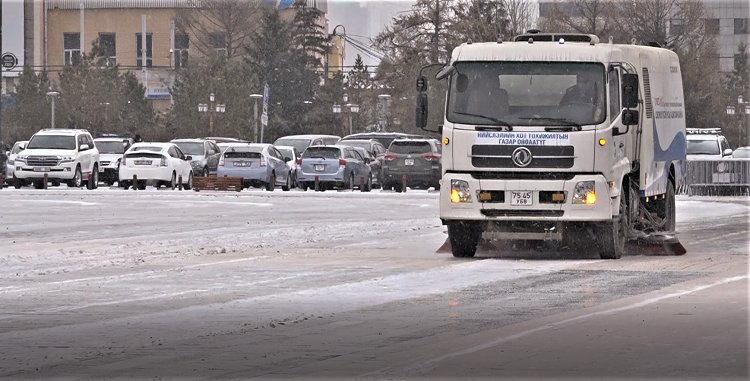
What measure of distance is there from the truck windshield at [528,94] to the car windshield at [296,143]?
125 feet

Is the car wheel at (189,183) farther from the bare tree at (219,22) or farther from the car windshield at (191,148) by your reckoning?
the bare tree at (219,22)

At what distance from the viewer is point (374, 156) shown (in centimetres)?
5356

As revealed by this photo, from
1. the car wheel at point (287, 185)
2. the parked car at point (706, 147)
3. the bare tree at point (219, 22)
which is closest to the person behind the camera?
the parked car at point (706, 147)

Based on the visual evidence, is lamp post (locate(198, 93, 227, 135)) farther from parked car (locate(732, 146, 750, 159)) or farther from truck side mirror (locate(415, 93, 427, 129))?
truck side mirror (locate(415, 93, 427, 129))

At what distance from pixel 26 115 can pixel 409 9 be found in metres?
21.3

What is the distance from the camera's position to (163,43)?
98.5m

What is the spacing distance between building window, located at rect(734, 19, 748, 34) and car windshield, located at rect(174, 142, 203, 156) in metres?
44.7

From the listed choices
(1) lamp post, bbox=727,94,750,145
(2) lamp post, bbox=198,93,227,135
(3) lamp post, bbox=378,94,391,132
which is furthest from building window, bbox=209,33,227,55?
(1) lamp post, bbox=727,94,750,145

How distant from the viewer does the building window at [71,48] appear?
280ft

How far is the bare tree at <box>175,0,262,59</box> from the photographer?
83000mm

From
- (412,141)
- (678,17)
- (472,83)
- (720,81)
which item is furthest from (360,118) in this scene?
(472,83)

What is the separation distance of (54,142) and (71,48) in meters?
42.3

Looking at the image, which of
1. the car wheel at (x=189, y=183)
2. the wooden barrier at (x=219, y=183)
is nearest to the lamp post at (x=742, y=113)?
the car wheel at (x=189, y=183)

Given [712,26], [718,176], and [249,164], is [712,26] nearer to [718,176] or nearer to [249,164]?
[718,176]
